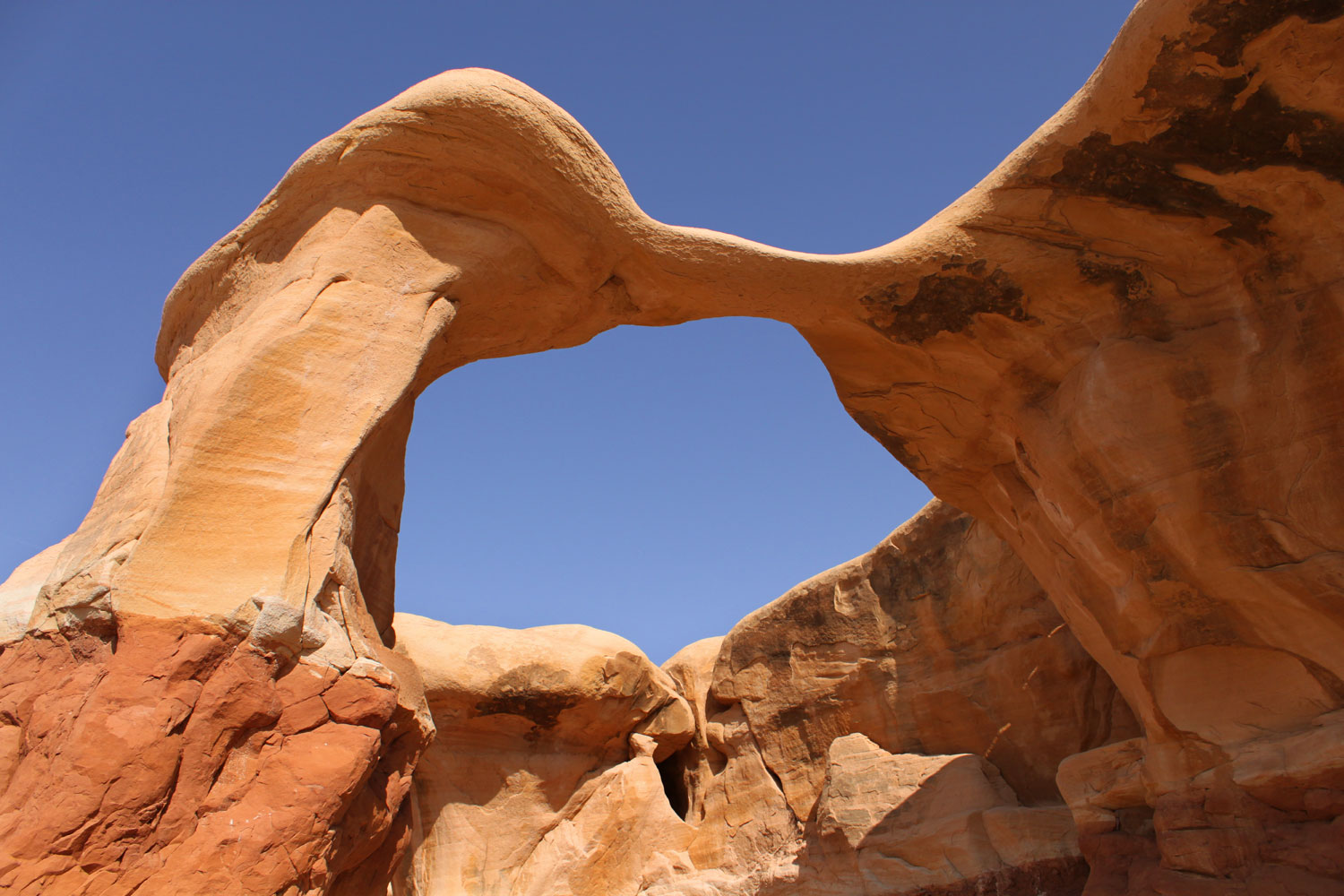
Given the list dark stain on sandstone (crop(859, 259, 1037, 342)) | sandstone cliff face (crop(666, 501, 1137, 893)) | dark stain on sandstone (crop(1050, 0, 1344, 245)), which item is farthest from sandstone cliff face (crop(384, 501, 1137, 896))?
dark stain on sandstone (crop(1050, 0, 1344, 245))

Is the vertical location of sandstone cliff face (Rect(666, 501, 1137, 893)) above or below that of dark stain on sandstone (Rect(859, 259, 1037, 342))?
below

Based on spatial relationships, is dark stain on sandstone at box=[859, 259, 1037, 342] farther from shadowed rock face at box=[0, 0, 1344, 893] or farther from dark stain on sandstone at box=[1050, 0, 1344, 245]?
dark stain on sandstone at box=[1050, 0, 1344, 245]

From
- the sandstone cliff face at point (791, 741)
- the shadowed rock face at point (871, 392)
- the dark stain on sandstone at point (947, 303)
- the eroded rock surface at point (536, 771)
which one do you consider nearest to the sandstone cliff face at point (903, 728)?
the sandstone cliff face at point (791, 741)

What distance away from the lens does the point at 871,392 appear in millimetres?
6605

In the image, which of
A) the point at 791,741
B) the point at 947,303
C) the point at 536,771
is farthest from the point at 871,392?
the point at 536,771

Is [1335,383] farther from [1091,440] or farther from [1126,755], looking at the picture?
[1126,755]

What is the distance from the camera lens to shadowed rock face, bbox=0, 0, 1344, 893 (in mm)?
3682

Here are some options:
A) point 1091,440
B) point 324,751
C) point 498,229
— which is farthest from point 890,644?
point 324,751

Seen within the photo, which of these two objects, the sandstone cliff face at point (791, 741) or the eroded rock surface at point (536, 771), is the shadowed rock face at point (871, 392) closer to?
the sandstone cliff face at point (791, 741)

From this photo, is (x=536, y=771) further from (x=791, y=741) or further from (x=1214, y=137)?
(x=1214, y=137)

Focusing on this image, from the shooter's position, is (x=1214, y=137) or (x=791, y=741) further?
(x=791, y=741)

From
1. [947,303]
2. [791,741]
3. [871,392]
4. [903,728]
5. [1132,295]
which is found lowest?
[903,728]

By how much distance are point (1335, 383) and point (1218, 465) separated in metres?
0.67

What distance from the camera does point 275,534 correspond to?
4082mm
